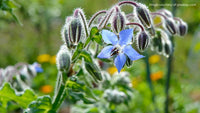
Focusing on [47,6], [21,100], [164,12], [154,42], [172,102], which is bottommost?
[21,100]

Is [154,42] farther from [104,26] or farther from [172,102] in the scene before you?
[172,102]

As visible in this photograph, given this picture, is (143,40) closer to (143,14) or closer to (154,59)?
(143,14)

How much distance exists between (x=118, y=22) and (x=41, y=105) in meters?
0.42

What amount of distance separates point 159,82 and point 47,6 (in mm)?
1781

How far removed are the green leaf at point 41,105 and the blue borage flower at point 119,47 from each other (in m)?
0.31

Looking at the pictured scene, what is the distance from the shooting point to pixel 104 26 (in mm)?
1007

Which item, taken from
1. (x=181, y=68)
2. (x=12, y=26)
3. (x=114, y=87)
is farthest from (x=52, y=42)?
(x=114, y=87)

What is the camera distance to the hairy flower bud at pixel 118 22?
3.09ft

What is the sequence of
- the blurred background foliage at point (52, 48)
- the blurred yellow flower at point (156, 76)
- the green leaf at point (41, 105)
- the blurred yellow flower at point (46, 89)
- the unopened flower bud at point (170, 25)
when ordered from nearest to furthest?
the green leaf at point (41, 105)
the unopened flower bud at point (170, 25)
the blurred background foliage at point (52, 48)
the blurred yellow flower at point (46, 89)
the blurred yellow flower at point (156, 76)

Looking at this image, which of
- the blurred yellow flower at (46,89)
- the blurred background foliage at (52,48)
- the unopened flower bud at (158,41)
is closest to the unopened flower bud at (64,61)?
the unopened flower bud at (158,41)

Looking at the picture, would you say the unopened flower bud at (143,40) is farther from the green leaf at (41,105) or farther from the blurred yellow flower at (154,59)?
the blurred yellow flower at (154,59)

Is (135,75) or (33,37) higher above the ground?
(33,37)

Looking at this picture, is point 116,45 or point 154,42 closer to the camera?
point 116,45

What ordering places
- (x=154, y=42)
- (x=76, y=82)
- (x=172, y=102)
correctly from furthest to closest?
(x=172, y=102)
(x=154, y=42)
(x=76, y=82)
